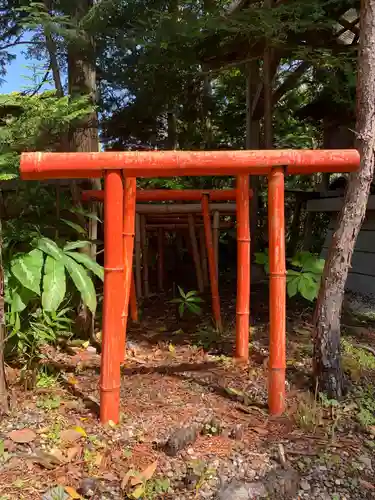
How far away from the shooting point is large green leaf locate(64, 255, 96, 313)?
3208 mm

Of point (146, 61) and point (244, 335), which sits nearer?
point (244, 335)

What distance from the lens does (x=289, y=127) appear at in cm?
964

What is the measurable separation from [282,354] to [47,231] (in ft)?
7.02

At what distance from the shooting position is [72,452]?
2398 mm

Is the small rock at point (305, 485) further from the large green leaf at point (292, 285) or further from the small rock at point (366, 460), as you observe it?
the large green leaf at point (292, 285)

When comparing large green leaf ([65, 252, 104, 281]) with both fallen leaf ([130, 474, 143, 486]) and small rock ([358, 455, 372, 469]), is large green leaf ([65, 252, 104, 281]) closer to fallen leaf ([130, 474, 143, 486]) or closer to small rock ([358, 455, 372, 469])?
fallen leaf ([130, 474, 143, 486])

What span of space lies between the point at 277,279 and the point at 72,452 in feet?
4.84

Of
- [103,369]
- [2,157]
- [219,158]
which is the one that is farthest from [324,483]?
[2,157]

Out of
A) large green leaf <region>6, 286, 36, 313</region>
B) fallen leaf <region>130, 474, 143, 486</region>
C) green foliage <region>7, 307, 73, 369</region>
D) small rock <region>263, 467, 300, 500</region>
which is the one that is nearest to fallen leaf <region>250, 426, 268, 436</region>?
small rock <region>263, 467, 300, 500</region>

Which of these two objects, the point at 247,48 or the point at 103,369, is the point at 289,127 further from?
the point at 103,369

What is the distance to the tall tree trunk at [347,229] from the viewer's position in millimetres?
2861

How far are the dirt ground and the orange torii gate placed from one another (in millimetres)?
220

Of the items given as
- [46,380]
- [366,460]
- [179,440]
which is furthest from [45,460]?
[366,460]

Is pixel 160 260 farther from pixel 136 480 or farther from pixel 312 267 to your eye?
pixel 136 480
